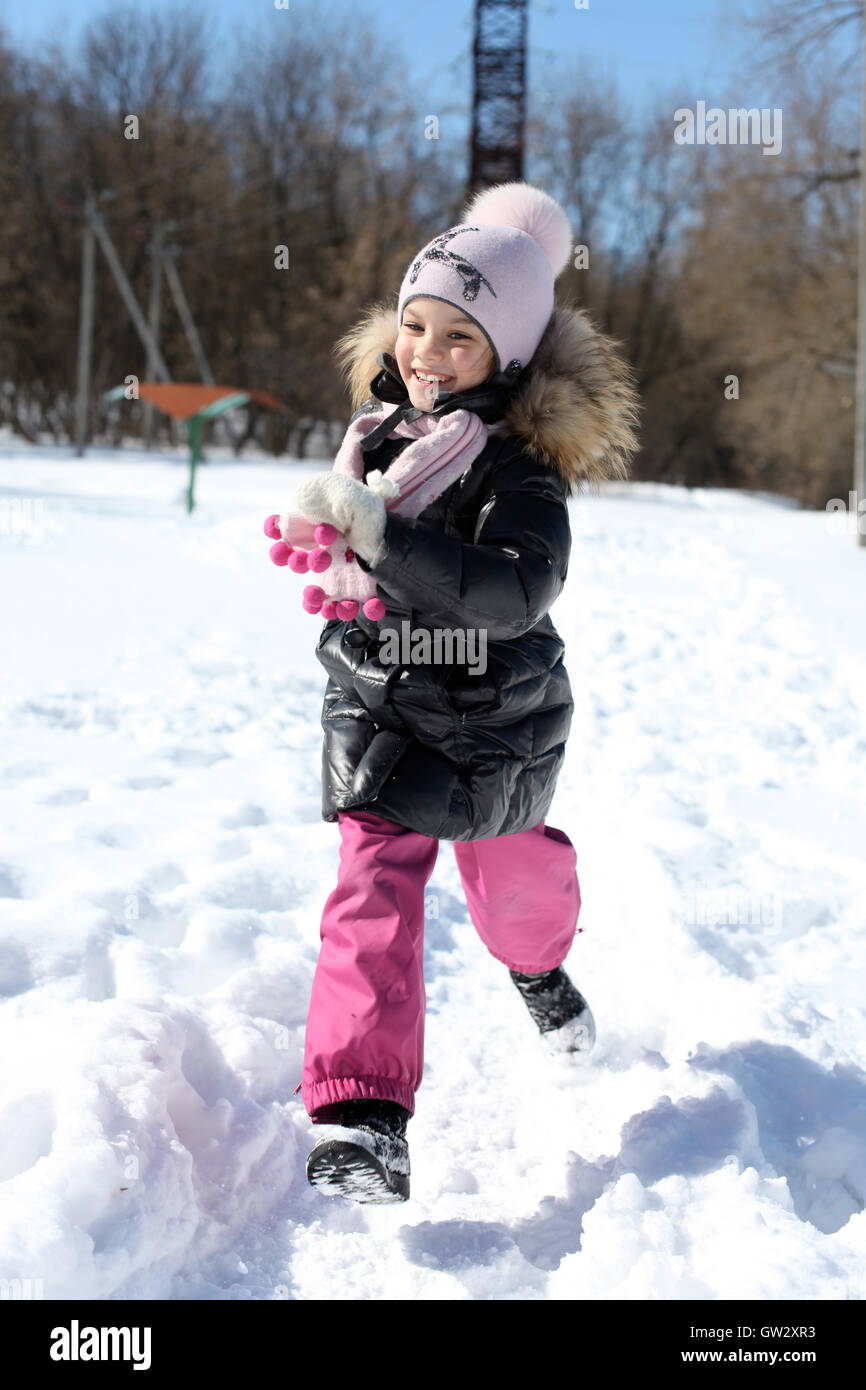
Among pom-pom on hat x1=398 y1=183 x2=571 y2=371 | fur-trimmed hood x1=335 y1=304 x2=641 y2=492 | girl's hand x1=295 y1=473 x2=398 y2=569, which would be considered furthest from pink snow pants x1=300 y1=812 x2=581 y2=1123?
pom-pom on hat x1=398 y1=183 x2=571 y2=371

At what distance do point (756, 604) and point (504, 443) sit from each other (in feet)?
19.4

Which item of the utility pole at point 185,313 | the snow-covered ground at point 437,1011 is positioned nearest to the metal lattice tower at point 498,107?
the utility pole at point 185,313

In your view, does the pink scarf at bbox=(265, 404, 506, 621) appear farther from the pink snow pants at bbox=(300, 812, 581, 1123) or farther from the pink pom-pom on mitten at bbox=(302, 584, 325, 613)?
the pink snow pants at bbox=(300, 812, 581, 1123)

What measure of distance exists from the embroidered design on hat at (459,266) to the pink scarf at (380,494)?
215 mm

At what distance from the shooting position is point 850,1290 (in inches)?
61.6

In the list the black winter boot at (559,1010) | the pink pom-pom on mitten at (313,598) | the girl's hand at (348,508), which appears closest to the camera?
the girl's hand at (348,508)

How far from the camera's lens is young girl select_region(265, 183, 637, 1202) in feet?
5.28

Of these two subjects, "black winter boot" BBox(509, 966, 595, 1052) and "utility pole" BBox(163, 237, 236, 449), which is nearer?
"black winter boot" BBox(509, 966, 595, 1052)

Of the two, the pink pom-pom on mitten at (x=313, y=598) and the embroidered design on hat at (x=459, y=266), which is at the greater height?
the embroidered design on hat at (x=459, y=266)

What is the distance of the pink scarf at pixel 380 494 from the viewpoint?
157 centimetres

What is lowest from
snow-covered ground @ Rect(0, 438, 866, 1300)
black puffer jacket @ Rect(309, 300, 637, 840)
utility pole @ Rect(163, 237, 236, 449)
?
snow-covered ground @ Rect(0, 438, 866, 1300)

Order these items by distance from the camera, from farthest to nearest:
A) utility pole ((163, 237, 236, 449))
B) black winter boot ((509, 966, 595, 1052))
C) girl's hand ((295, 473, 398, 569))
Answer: utility pole ((163, 237, 236, 449))
black winter boot ((509, 966, 595, 1052))
girl's hand ((295, 473, 398, 569))

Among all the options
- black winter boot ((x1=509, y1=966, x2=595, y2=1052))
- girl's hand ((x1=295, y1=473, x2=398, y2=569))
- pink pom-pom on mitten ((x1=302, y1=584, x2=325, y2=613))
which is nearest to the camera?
girl's hand ((x1=295, y1=473, x2=398, y2=569))

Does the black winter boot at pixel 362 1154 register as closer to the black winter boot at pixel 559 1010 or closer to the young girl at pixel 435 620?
the young girl at pixel 435 620
